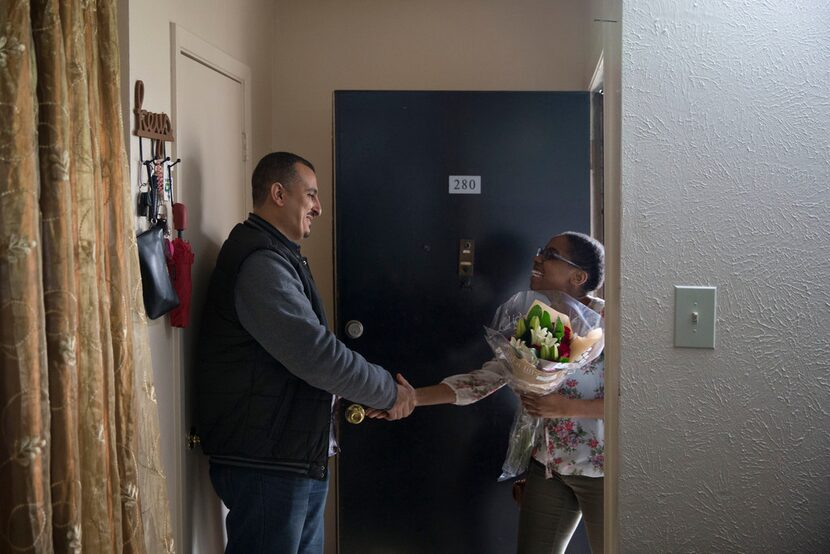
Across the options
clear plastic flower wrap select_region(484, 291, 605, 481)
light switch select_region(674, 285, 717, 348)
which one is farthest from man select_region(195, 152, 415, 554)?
light switch select_region(674, 285, 717, 348)

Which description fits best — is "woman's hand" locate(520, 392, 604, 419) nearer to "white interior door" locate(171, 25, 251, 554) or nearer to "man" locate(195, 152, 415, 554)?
"man" locate(195, 152, 415, 554)

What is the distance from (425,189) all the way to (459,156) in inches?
6.4

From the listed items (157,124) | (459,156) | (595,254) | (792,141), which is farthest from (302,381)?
(792,141)

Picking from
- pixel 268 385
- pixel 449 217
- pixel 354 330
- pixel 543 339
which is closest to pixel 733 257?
pixel 543 339

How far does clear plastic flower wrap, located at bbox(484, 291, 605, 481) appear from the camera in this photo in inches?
74.1

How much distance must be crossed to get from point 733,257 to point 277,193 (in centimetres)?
123

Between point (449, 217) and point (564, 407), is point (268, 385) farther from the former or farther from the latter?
point (449, 217)

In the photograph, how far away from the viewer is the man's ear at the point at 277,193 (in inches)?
82.1

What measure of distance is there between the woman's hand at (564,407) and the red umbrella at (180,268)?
94 cm

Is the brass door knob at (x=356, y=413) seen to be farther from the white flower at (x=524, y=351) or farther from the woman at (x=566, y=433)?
the white flower at (x=524, y=351)

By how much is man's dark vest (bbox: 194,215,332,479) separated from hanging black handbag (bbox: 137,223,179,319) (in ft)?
0.70

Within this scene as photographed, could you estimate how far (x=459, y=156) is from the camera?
260 cm

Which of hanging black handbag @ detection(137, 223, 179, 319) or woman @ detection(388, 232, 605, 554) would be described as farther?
woman @ detection(388, 232, 605, 554)

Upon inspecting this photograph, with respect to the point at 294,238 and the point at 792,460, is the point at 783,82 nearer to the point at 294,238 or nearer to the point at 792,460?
the point at 792,460
